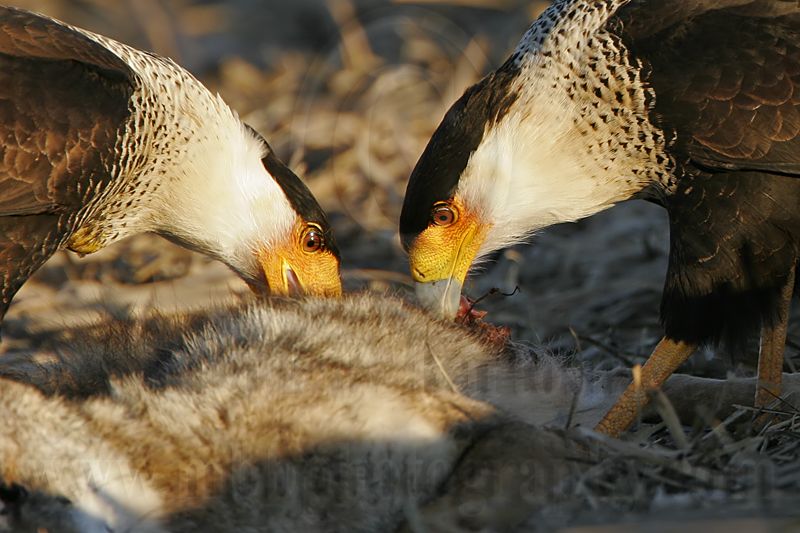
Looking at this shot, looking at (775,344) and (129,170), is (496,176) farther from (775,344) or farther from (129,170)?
(129,170)

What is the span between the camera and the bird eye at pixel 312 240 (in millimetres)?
4648

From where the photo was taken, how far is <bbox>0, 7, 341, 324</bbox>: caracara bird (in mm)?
4090

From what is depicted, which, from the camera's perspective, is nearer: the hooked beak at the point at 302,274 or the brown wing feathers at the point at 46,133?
the brown wing feathers at the point at 46,133

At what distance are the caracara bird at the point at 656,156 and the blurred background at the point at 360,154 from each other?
0.41 meters

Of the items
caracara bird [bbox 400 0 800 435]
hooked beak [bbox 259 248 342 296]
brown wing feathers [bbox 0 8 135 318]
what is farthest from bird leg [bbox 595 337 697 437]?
brown wing feathers [bbox 0 8 135 318]

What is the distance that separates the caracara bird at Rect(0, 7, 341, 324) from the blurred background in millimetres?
273

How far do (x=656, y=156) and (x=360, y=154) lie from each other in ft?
13.2

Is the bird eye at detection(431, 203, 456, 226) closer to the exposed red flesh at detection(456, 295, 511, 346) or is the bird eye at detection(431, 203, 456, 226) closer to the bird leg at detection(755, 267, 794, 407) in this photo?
the exposed red flesh at detection(456, 295, 511, 346)

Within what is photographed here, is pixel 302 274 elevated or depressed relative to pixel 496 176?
depressed

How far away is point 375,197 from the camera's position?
24.7ft

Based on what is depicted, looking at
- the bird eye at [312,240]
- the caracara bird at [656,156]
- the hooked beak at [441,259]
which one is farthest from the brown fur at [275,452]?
the bird eye at [312,240]

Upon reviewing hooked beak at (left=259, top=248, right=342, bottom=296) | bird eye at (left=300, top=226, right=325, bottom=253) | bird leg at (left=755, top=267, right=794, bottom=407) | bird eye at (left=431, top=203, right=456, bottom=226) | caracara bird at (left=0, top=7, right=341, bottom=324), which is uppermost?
caracara bird at (left=0, top=7, right=341, bottom=324)

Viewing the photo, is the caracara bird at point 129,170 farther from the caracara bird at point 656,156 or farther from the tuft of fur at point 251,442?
the tuft of fur at point 251,442

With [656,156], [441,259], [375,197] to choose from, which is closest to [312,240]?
[441,259]
